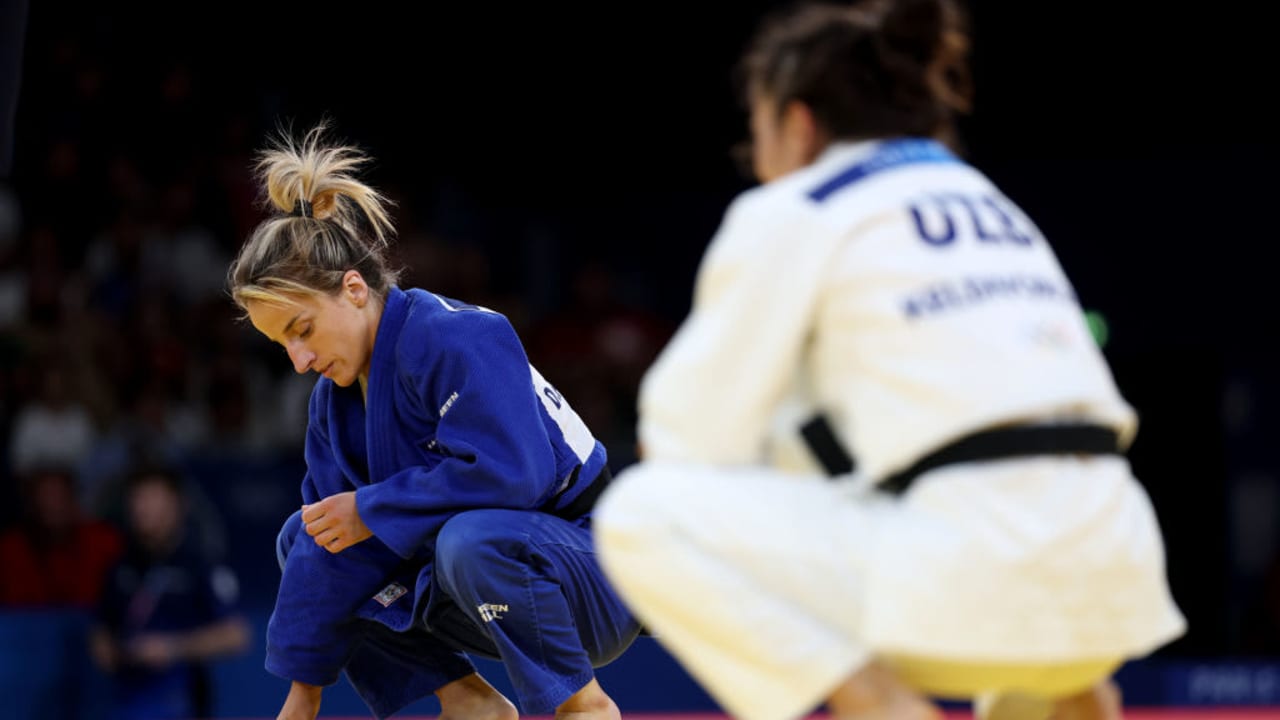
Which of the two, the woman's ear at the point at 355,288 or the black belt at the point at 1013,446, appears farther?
the woman's ear at the point at 355,288

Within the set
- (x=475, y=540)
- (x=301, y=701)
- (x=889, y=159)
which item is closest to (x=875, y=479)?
(x=889, y=159)

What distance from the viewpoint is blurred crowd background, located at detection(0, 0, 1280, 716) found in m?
7.51

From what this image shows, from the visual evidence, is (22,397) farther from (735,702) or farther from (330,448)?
(735,702)

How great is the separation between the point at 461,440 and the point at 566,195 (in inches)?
275

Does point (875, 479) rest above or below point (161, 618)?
above

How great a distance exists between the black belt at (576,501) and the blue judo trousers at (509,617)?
0.10 feet

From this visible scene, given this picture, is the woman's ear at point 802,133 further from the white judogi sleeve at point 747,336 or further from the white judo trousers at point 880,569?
the white judo trousers at point 880,569

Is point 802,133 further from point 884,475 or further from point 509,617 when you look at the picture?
point 509,617

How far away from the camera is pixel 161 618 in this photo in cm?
595

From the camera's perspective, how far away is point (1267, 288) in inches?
350

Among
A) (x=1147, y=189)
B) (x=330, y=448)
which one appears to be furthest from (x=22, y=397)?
(x=1147, y=189)

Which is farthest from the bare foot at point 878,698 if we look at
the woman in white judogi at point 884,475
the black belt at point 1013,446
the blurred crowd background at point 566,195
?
the blurred crowd background at point 566,195

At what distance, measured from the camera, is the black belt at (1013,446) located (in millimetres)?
1860

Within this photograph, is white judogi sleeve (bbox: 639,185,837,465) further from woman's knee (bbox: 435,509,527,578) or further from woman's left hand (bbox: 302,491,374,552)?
woman's left hand (bbox: 302,491,374,552)
